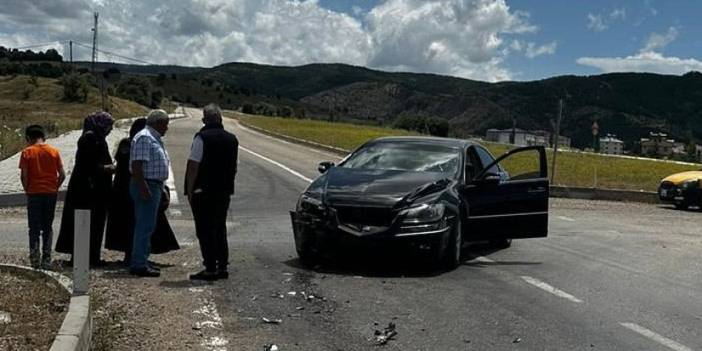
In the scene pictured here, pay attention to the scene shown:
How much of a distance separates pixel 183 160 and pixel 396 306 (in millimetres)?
19428

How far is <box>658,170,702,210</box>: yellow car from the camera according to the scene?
19656mm

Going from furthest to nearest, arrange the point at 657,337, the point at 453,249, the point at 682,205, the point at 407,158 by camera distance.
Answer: the point at 682,205
the point at 407,158
the point at 453,249
the point at 657,337

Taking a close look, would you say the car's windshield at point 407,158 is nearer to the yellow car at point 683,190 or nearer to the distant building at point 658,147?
the yellow car at point 683,190

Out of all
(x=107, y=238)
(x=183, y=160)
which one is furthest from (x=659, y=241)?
(x=183, y=160)

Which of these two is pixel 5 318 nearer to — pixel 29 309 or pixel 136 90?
pixel 29 309

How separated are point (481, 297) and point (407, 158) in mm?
2827

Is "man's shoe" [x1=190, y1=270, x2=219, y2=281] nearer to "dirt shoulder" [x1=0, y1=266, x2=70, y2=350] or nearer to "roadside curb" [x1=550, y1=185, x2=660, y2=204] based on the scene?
"dirt shoulder" [x1=0, y1=266, x2=70, y2=350]

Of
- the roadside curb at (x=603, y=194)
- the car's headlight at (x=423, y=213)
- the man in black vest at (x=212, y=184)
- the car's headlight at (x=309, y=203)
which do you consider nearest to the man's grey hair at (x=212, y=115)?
the man in black vest at (x=212, y=184)

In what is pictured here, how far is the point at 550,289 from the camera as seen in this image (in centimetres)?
827

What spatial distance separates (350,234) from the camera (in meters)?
8.42

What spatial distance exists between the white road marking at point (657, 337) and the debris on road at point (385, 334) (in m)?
2.00

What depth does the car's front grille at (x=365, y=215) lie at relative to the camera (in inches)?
333

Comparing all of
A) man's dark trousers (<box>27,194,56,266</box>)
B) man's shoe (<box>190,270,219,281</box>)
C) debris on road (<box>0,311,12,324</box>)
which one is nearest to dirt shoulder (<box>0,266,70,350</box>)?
debris on road (<box>0,311,12,324</box>)

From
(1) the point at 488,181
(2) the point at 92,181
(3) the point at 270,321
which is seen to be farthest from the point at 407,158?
(3) the point at 270,321
